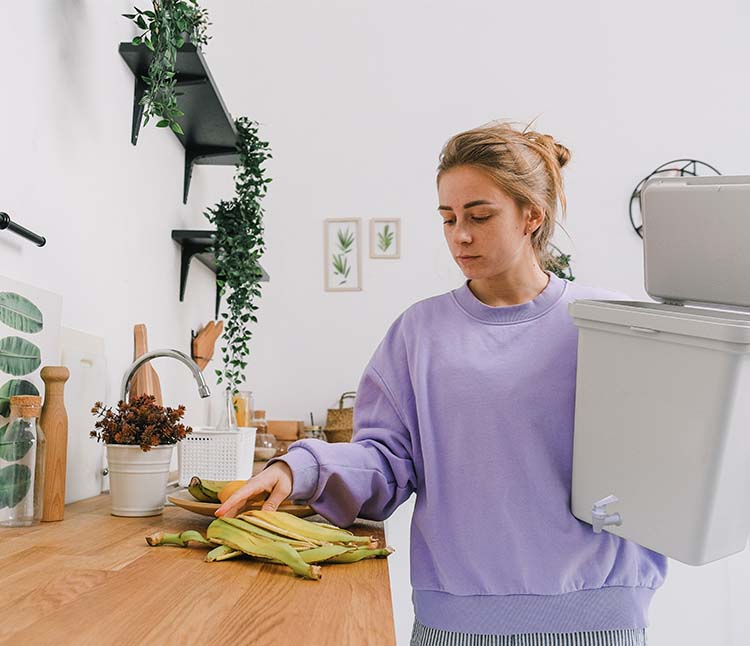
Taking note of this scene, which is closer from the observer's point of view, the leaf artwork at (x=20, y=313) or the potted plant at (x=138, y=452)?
the leaf artwork at (x=20, y=313)

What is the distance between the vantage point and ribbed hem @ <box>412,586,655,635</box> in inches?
50.0

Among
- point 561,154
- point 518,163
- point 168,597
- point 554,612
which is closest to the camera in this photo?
point 168,597

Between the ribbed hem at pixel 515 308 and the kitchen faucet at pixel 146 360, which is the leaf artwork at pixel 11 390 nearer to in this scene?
the kitchen faucet at pixel 146 360

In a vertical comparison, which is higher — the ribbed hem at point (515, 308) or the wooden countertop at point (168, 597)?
the ribbed hem at point (515, 308)

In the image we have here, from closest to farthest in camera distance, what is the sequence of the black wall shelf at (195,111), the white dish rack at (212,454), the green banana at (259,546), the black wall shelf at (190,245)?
the green banana at (259,546) → the white dish rack at (212,454) → the black wall shelf at (195,111) → the black wall shelf at (190,245)

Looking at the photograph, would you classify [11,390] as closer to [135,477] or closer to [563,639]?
[135,477]

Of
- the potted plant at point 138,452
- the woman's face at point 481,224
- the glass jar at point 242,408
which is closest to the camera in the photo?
the woman's face at point 481,224

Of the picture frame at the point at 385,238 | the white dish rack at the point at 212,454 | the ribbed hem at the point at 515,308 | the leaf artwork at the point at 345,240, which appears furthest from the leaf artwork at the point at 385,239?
the ribbed hem at the point at 515,308

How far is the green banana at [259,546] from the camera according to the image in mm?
1001

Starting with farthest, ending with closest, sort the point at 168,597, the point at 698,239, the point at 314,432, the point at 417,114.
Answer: the point at 417,114
the point at 314,432
the point at 698,239
the point at 168,597

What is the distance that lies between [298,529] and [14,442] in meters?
0.46

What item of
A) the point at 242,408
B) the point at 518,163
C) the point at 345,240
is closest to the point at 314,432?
the point at 242,408

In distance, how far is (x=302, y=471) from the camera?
1231 millimetres

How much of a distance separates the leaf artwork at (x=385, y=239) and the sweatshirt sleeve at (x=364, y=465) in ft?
7.03
